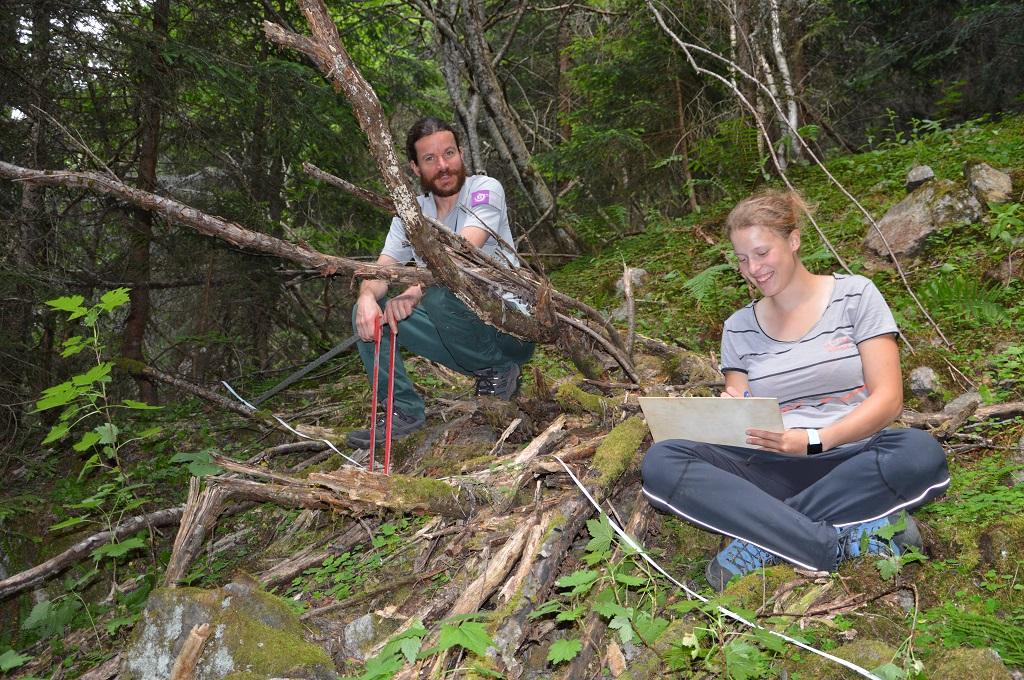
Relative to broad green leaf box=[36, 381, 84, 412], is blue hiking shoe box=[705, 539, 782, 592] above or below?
below

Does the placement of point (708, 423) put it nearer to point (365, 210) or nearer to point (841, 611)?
point (841, 611)

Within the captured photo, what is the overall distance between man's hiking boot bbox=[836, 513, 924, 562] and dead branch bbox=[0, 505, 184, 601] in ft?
12.3

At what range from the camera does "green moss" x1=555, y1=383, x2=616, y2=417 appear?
154 inches

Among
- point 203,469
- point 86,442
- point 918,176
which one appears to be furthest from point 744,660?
point 918,176

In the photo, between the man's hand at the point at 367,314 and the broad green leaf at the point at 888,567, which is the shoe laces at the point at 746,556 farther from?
the man's hand at the point at 367,314

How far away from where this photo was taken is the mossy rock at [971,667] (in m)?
1.86

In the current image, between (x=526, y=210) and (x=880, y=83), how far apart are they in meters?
7.13

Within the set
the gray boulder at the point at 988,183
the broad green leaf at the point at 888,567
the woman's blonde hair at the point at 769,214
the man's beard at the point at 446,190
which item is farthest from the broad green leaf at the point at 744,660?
the gray boulder at the point at 988,183

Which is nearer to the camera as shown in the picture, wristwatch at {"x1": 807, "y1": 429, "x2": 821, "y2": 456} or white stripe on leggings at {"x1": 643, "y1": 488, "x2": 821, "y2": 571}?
white stripe on leggings at {"x1": 643, "y1": 488, "x2": 821, "y2": 571}

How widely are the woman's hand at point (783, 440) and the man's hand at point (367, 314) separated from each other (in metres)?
2.31

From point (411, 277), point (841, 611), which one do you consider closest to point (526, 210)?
point (411, 277)

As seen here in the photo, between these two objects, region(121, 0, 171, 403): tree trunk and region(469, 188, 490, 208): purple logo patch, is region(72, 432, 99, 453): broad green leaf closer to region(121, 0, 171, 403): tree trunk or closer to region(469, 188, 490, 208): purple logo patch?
region(469, 188, 490, 208): purple logo patch

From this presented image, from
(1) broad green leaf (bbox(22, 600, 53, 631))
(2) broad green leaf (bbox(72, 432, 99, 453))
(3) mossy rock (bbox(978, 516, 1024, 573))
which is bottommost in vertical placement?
(1) broad green leaf (bbox(22, 600, 53, 631))

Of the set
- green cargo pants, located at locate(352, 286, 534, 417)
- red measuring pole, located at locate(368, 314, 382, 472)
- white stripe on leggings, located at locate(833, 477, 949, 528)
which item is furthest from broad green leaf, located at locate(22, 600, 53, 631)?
white stripe on leggings, located at locate(833, 477, 949, 528)
